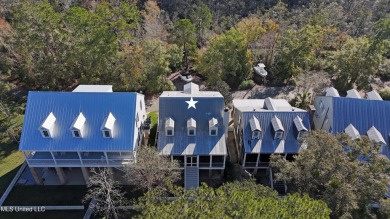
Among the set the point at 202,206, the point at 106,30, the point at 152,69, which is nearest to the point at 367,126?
the point at 202,206

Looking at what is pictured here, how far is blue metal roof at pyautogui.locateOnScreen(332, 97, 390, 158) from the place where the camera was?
35438 mm

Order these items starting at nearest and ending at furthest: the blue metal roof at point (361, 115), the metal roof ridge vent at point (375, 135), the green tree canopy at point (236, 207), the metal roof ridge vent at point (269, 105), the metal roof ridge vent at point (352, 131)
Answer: the green tree canopy at point (236, 207) → the metal roof ridge vent at point (375, 135) → the metal roof ridge vent at point (352, 131) → the blue metal roof at point (361, 115) → the metal roof ridge vent at point (269, 105)

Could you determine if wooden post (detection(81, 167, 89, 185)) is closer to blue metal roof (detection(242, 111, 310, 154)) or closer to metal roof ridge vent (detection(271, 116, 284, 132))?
blue metal roof (detection(242, 111, 310, 154))

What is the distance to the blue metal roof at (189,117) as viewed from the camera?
35319 mm

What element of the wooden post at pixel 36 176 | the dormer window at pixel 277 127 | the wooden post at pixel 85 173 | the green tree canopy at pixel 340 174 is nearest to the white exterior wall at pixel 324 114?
the dormer window at pixel 277 127

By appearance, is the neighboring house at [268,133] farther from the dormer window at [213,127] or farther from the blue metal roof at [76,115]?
the blue metal roof at [76,115]

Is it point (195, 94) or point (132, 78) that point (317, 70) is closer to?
point (195, 94)

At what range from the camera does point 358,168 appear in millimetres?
25812

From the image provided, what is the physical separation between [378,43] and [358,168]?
34.4m

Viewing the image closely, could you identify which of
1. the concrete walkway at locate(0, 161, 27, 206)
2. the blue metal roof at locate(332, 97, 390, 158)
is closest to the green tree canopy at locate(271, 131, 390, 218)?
the blue metal roof at locate(332, 97, 390, 158)

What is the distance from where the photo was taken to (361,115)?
118 ft

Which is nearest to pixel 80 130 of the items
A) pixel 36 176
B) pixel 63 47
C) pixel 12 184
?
pixel 36 176

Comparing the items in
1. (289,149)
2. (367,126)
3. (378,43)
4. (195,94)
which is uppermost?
(378,43)

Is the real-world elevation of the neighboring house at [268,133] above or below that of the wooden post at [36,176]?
above
